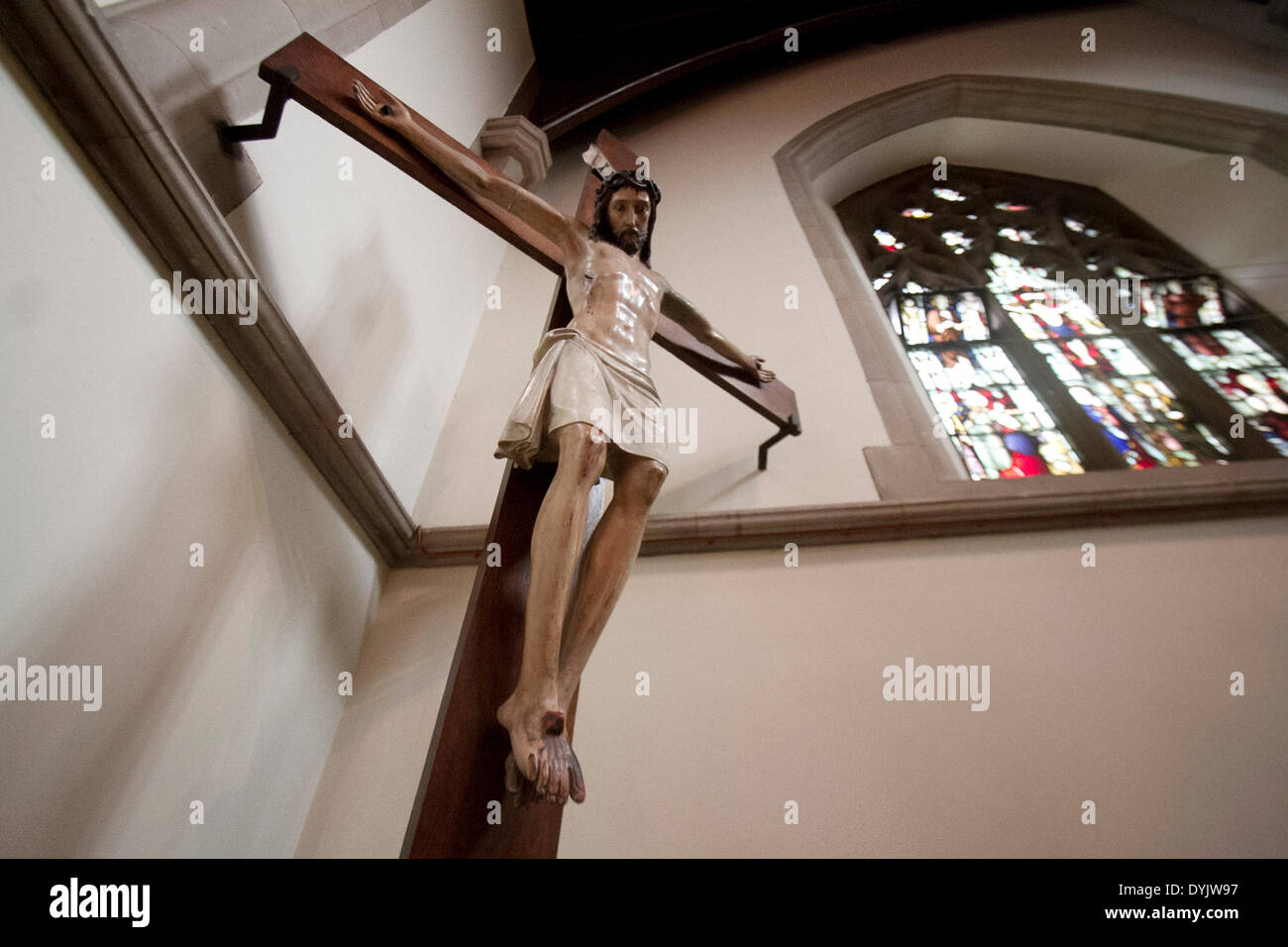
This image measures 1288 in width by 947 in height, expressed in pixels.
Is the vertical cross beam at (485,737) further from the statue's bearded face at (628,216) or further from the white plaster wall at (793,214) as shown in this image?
the white plaster wall at (793,214)

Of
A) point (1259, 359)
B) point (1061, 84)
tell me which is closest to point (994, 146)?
point (1061, 84)

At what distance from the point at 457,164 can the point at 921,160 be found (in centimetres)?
523

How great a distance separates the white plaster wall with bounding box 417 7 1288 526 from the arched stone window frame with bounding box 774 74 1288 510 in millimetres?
95

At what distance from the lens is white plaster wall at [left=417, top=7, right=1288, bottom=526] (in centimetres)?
379

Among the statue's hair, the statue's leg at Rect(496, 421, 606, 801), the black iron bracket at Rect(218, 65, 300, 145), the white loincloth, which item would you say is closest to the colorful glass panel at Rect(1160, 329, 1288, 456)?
the statue's hair

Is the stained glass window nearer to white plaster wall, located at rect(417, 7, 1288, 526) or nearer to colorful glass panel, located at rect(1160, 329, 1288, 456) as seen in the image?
colorful glass panel, located at rect(1160, 329, 1288, 456)

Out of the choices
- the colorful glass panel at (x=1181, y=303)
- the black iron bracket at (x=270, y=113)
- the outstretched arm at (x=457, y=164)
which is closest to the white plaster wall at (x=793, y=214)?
the colorful glass panel at (x=1181, y=303)

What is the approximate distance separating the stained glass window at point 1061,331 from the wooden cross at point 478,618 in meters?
1.97

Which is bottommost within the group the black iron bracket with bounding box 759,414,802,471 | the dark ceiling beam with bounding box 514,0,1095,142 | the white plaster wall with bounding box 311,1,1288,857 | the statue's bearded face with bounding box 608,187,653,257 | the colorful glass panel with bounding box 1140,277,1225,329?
the white plaster wall with bounding box 311,1,1288,857

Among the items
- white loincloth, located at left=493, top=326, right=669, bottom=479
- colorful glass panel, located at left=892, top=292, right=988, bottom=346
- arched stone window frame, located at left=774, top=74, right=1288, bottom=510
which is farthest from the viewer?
colorful glass panel, located at left=892, top=292, right=988, bottom=346

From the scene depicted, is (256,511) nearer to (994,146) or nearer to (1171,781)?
(1171,781)

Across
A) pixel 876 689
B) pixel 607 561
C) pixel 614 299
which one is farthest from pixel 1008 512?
pixel 607 561

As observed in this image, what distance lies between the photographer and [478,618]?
1.86 meters

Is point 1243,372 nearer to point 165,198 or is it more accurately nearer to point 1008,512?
point 1008,512
